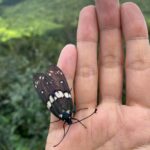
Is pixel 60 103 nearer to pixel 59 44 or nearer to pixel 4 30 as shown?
pixel 59 44

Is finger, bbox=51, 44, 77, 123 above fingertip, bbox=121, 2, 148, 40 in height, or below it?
below

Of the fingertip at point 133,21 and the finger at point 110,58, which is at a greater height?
the fingertip at point 133,21

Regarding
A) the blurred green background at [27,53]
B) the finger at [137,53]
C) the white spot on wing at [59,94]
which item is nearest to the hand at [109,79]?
the finger at [137,53]

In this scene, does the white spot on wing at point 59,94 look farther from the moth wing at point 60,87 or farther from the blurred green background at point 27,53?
the blurred green background at point 27,53

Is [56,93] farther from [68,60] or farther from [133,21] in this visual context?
[133,21]

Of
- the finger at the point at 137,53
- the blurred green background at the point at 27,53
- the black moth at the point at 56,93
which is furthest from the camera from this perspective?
the blurred green background at the point at 27,53

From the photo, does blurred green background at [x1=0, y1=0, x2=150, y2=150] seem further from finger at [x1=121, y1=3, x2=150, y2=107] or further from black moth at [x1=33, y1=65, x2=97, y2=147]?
black moth at [x1=33, y1=65, x2=97, y2=147]

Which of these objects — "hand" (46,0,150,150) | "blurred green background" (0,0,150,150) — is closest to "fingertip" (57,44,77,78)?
"hand" (46,0,150,150)

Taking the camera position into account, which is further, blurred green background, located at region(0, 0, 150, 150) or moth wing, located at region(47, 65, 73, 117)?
blurred green background, located at region(0, 0, 150, 150)
